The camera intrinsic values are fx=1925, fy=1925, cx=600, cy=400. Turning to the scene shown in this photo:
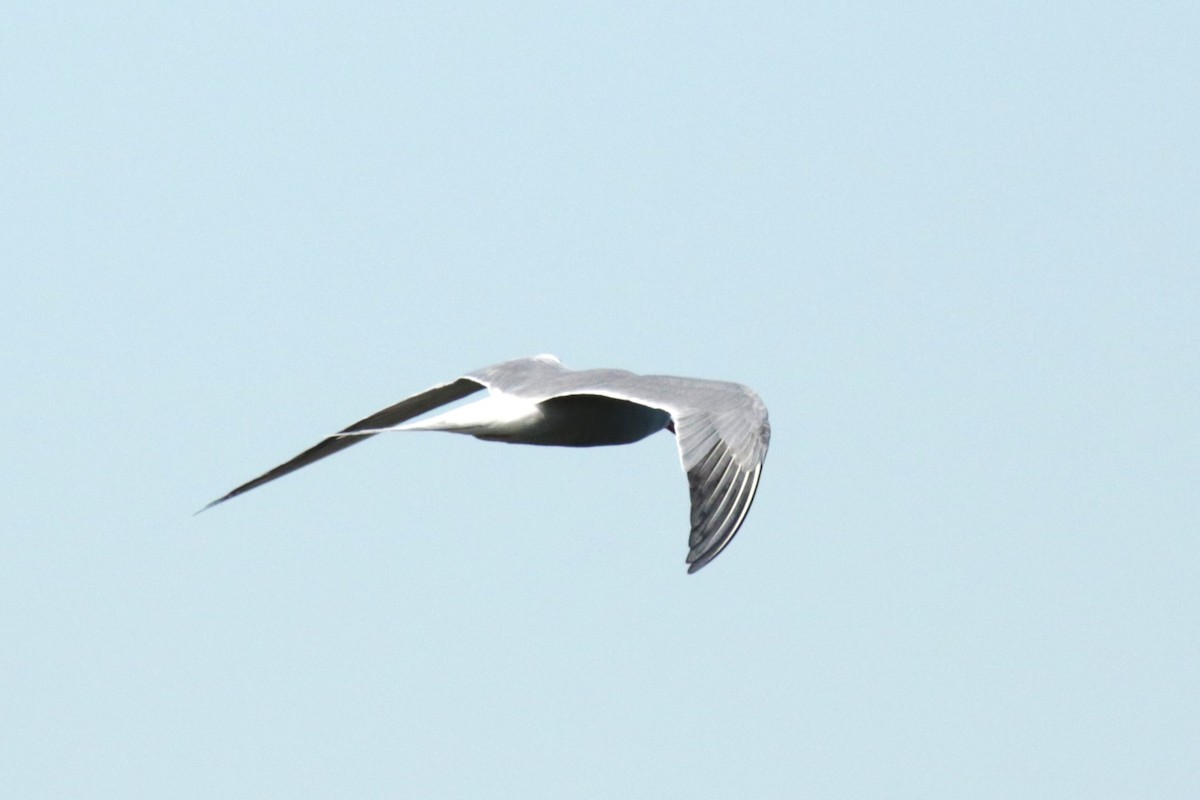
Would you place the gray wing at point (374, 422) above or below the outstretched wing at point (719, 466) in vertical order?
above

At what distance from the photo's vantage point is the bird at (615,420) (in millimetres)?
12117

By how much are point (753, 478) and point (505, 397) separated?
4.02 m

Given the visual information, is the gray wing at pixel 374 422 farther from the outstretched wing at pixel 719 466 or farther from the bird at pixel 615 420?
the outstretched wing at pixel 719 466

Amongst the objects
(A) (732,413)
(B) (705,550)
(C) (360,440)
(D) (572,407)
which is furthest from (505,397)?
(B) (705,550)

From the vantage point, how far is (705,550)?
1162cm

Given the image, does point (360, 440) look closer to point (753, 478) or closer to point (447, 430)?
point (447, 430)

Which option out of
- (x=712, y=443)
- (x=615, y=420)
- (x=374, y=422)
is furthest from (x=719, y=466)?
(x=374, y=422)

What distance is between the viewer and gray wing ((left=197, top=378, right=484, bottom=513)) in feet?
Result: 54.6

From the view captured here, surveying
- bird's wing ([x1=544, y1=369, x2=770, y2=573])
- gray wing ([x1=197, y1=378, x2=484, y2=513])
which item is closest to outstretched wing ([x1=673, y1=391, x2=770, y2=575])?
bird's wing ([x1=544, y1=369, x2=770, y2=573])

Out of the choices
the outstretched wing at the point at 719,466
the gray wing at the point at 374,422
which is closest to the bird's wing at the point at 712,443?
the outstretched wing at the point at 719,466

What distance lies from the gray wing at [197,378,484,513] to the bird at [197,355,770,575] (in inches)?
0.5

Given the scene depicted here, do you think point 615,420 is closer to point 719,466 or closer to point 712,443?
point 712,443

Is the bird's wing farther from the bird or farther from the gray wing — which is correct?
the gray wing

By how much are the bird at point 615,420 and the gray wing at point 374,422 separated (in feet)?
0.04
